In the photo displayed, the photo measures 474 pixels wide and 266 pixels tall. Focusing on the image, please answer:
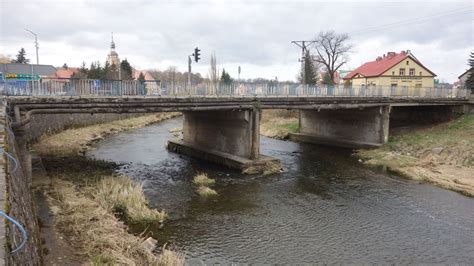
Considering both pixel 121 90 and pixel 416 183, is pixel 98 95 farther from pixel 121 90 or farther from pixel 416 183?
pixel 416 183

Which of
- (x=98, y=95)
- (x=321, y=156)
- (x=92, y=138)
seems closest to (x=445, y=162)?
(x=321, y=156)

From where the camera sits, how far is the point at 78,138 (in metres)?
34.0

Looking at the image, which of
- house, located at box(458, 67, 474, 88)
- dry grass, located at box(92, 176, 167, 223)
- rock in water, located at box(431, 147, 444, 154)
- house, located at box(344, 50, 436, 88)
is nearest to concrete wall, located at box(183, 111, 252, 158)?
dry grass, located at box(92, 176, 167, 223)

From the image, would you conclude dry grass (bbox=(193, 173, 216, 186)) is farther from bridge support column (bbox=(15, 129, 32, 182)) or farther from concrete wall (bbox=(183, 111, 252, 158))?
bridge support column (bbox=(15, 129, 32, 182))

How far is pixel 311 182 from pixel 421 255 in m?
9.15

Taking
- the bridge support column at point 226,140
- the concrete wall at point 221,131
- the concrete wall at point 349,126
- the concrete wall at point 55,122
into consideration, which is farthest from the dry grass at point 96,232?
the concrete wall at point 349,126

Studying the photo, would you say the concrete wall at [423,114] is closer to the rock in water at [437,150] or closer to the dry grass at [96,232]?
the rock in water at [437,150]

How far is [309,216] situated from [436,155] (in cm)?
1589

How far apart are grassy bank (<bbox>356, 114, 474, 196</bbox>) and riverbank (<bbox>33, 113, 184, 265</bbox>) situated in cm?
1632

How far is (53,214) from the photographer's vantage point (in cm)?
1180

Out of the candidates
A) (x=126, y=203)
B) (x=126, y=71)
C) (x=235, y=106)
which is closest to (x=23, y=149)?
(x=126, y=203)

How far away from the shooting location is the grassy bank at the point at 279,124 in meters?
41.0

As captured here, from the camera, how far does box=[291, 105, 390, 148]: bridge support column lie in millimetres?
32156

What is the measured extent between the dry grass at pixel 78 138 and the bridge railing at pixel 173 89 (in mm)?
8046
